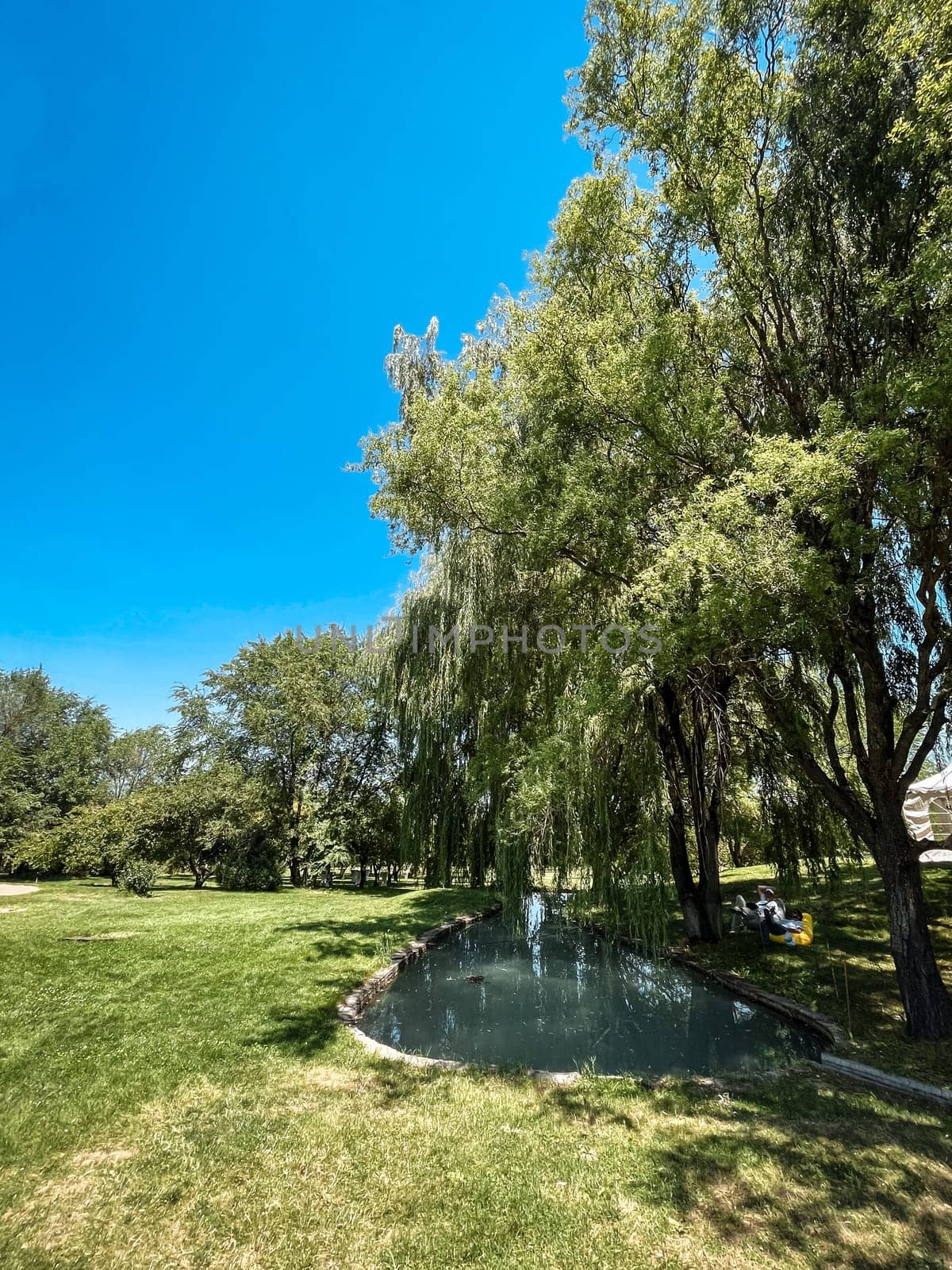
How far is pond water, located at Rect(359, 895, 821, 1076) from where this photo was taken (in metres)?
5.26

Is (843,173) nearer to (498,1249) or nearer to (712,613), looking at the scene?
(712,613)

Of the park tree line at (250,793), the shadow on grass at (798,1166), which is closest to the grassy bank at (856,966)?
the shadow on grass at (798,1166)

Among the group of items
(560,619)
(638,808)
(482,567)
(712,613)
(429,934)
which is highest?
(482,567)

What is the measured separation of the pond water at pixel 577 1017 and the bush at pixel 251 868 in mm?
11588

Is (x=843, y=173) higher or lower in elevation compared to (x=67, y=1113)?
higher

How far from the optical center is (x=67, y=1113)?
12.2ft

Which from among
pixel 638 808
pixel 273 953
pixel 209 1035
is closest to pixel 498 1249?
pixel 209 1035

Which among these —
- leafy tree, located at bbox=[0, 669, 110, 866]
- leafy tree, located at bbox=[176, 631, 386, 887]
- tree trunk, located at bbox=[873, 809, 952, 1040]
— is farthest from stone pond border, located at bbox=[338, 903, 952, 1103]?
leafy tree, located at bbox=[0, 669, 110, 866]

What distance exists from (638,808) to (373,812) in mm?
14322

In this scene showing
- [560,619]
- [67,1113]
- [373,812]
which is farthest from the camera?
[373,812]

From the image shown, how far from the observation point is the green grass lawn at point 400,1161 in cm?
259

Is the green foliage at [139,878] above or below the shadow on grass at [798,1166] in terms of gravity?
above

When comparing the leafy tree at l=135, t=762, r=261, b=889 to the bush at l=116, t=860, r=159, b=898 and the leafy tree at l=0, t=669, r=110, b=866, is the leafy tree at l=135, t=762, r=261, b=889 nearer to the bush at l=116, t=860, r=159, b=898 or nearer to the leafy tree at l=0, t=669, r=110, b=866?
the bush at l=116, t=860, r=159, b=898

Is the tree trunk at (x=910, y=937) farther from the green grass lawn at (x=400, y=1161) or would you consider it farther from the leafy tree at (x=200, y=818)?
the leafy tree at (x=200, y=818)
